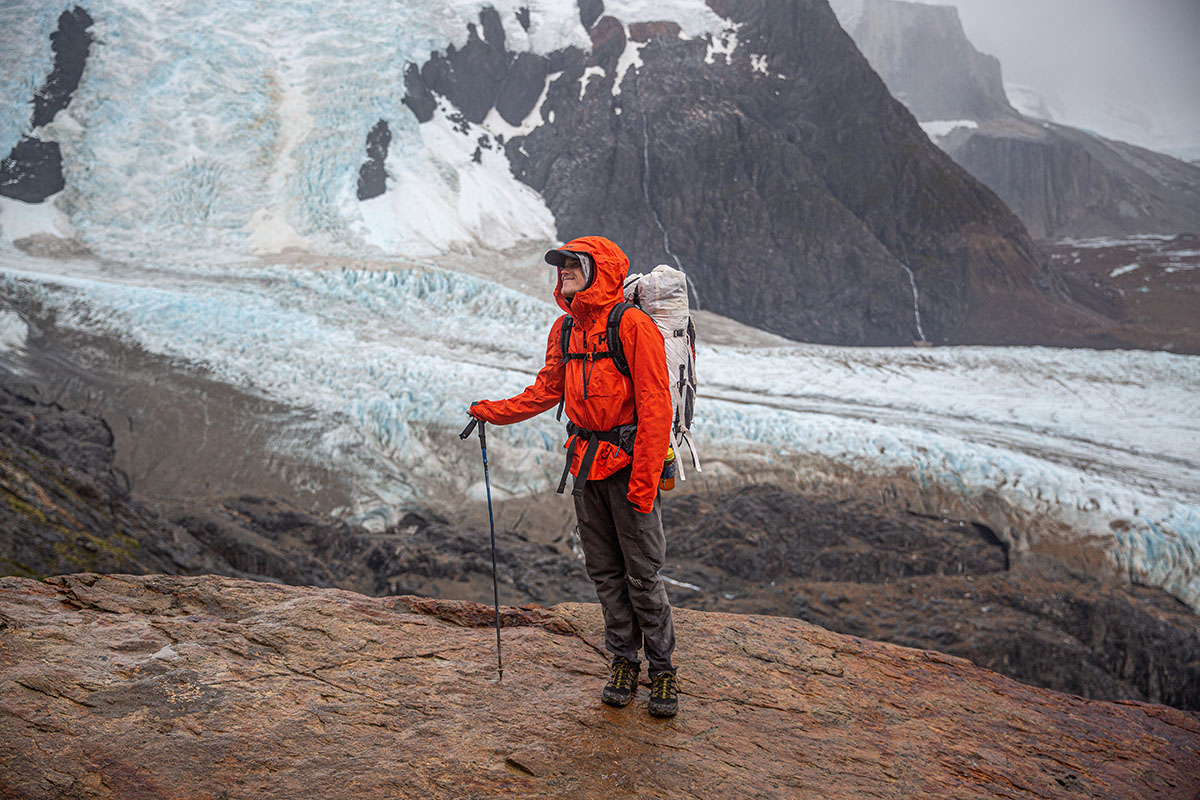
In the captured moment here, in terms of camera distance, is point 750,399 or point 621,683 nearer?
point 621,683

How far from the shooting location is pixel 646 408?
304 centimetres

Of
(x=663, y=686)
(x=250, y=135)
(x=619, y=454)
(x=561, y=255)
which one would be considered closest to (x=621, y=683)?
(x=663, y=686)

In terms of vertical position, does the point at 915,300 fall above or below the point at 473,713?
above

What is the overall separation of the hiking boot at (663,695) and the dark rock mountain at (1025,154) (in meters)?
63.2

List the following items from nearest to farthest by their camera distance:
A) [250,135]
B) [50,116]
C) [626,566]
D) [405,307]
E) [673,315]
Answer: [626,566] → [673,315] → [405,307] → [50,116] → [250,135]

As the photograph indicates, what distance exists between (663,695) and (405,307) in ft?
50.4

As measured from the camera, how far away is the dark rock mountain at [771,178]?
24.8m

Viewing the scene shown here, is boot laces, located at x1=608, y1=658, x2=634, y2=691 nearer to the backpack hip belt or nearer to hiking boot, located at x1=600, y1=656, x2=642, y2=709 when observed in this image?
hiking boot, located at x1=600, y1=656, x2=642, y2=709

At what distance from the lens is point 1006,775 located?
3303 mm

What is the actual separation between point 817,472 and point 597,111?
18.4 metres

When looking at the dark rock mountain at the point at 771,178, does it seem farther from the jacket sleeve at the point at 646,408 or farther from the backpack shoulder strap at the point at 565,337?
the jacket sleeve at the point at 646,408

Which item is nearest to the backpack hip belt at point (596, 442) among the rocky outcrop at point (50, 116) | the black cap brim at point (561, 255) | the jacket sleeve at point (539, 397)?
the jacket sleeve at point (539, 397)

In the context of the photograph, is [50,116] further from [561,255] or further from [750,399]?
[561,255]

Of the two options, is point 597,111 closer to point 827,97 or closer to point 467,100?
point 467,100
